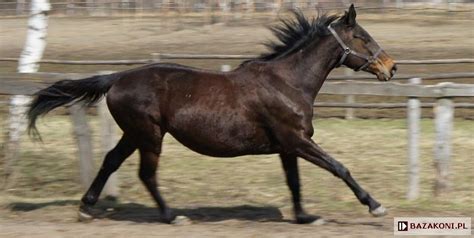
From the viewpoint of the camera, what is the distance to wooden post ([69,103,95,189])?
8.71m

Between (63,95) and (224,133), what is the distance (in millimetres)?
1672

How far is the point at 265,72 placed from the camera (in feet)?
23.8

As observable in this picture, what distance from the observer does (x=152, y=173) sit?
7363 millimetres

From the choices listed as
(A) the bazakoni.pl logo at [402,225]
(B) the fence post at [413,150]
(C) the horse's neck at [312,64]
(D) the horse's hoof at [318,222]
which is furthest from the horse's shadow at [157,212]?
(B) the fence post at [413,150]

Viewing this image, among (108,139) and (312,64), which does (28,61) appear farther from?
(312,64)

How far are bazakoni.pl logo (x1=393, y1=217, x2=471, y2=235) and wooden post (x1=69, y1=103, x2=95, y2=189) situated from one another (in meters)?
3.45

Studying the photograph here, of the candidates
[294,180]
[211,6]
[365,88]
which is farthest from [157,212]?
[211,6]

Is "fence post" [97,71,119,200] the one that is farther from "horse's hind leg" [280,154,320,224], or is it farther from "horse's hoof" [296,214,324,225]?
"horse's hoof" [296,214,324,225]

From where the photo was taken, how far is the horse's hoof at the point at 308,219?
715cm

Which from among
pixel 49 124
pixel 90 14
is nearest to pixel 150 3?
pixel 90 14

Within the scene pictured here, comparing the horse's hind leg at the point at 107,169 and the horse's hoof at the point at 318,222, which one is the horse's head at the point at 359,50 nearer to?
the horse's hoof at the point at 318,222

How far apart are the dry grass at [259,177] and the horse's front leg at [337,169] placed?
2.97 ft

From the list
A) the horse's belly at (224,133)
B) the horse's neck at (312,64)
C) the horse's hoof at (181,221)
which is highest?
the horse's neck at (312,64)

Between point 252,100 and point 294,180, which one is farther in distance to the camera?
point 294,180
